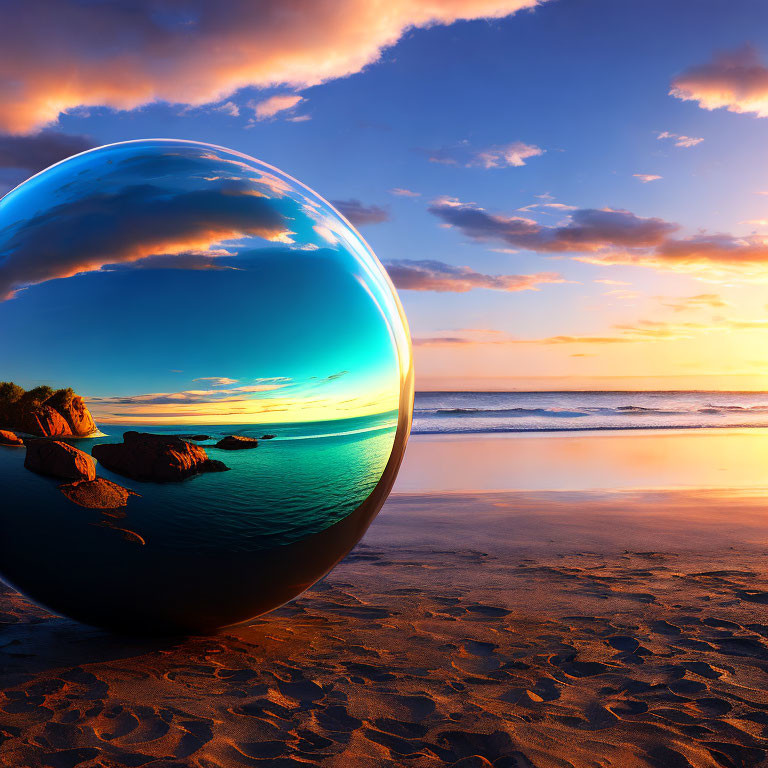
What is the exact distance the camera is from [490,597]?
16.3 feet

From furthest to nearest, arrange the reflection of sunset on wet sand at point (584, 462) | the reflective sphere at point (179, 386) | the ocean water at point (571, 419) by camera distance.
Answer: the ocean water at point (571, 419) < the reflection of sunset on wet sand at point (584, 462) < the reflective sphere at point (179, 386)

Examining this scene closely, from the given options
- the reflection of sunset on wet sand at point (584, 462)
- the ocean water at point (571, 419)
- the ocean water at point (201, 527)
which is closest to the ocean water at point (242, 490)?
the ocean water at point (201, 527)

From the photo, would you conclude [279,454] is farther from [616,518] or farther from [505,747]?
[616,518]

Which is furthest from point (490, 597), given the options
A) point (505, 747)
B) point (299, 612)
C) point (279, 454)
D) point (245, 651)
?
point (279, 454)

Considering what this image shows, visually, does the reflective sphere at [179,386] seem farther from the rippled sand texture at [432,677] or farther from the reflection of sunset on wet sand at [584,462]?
the reflection of sunset on wet sand at [584,462]

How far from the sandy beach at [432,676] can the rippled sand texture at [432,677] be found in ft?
0.04

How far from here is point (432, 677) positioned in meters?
3.52

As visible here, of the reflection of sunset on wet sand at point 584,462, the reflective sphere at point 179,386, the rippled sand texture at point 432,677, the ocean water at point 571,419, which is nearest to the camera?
the rippled sand texture at point 432,677

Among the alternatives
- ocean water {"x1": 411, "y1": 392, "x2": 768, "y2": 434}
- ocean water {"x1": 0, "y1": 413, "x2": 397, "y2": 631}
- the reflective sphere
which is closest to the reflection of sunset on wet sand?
ocean water {"x1": 411, "y1": 392, "x2": 768, "y2": 434}

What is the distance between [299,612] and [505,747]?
210 centimetres

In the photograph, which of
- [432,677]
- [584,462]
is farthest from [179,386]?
[584,462]

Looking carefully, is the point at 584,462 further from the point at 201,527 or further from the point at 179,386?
the point at 179,386

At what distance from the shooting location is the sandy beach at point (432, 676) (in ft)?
9.22

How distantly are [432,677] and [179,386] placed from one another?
→ 191 cm
